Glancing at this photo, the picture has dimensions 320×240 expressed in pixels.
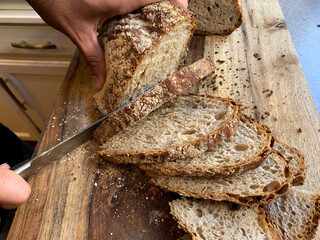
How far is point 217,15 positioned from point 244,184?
1784 millimetres

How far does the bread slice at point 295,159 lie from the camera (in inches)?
67.7

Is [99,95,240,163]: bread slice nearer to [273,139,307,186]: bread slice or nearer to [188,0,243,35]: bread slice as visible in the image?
[273,139,307,186]: bread slice

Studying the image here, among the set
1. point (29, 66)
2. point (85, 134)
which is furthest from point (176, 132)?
point (29, 66)

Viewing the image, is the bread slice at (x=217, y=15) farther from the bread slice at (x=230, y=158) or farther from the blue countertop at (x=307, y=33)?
the bread slice at (x=230, y=158)

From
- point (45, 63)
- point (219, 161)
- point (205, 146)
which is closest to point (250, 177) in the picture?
point (219, 161)

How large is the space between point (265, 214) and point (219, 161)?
1.37 ft

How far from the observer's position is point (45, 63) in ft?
10.4

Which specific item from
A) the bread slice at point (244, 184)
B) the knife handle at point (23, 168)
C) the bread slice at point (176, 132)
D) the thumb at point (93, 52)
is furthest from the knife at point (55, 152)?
the bread slice at point (244, 184)

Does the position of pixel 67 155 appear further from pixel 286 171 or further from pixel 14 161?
pixel 286 171

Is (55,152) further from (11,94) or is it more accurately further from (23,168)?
(11,94)

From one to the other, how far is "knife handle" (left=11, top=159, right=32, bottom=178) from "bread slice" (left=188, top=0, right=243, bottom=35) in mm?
2050

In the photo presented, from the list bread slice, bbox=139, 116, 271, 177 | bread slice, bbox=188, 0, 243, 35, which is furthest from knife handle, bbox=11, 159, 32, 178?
bread slice, bbox=188, 0, 243, 35

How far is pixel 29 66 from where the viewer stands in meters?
3.20

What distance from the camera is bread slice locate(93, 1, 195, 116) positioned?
1.89 m
